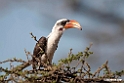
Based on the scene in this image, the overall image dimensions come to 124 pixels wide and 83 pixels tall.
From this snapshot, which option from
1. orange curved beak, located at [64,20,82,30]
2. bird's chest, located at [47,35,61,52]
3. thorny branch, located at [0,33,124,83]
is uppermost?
orange curved beak, located at [64,20,82,30]

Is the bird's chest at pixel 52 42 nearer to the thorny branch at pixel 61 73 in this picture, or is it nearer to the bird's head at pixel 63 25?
the bird's head at pixel 63 25

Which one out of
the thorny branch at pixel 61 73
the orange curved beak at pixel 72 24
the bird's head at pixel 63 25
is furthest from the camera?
the bird's head at pixel 63 25

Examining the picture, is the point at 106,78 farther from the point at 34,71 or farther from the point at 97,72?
the point at 34,71

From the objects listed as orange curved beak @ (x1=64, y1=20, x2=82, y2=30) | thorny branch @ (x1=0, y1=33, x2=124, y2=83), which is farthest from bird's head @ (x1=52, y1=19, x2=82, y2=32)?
thorny branch @ (x1=0, y1=33, x2=124, y2=83)

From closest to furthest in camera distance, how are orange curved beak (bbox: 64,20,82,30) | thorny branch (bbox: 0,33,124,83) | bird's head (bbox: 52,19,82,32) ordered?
thorny branch (bbox: 0,33,124,83) → orange curved beak (bbox: 64,20,82,30) → bird's head (bbox: 52,19,82,32)

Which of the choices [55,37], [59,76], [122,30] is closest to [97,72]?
[59,76]

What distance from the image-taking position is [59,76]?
2.01 meters

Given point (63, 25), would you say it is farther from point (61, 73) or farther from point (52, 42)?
point (61, 73)

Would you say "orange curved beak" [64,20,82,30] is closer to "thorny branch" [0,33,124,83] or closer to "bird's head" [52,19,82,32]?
"bird's head" [52,19,82,32]

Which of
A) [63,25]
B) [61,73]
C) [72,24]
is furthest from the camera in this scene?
[63,25]

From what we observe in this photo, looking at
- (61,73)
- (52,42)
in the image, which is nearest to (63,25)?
(52,42)

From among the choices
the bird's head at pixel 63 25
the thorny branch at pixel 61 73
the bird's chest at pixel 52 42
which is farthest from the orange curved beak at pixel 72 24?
the thorny branch at pixel 61 73

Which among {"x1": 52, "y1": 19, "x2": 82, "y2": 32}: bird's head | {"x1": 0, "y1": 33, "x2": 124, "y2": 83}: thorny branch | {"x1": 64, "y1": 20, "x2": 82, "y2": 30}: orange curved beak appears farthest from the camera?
{"x1": 52, "y1": 19, "x2": 82, "y2": 32}: bird's head

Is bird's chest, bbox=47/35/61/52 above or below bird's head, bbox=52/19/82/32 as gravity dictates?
below
